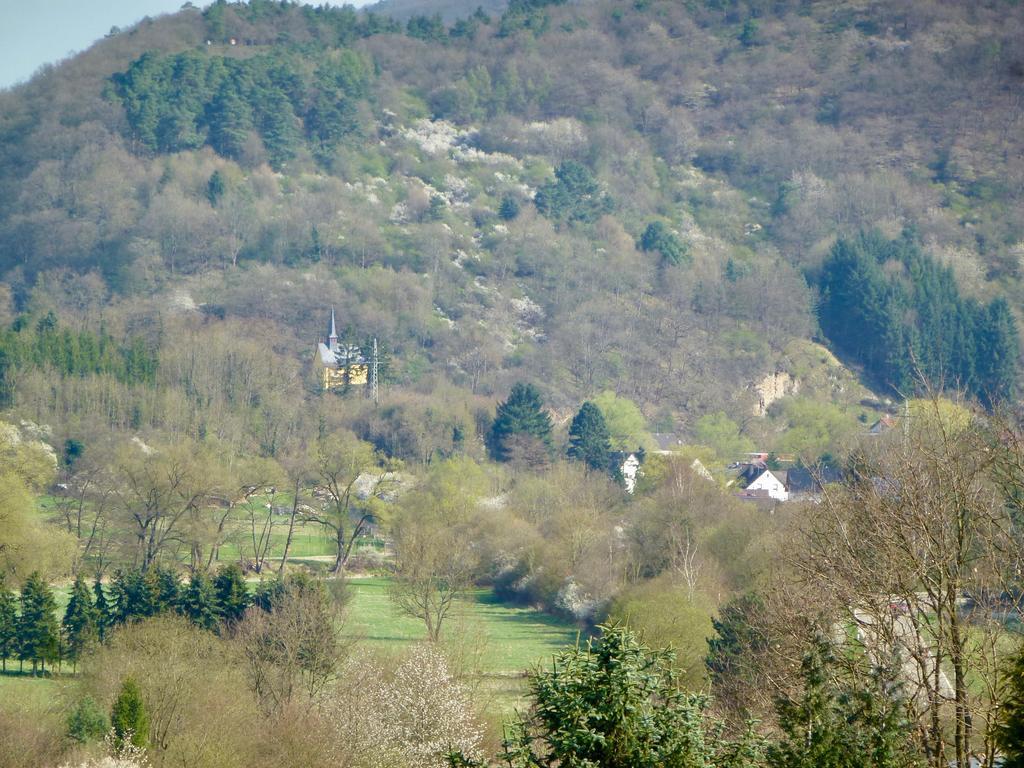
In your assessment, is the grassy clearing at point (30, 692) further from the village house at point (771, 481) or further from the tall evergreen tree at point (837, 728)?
the village house at point (771, 481)

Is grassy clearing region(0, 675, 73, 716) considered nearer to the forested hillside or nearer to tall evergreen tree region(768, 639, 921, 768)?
tall evergreen tree region(768, 639, 921, 768)

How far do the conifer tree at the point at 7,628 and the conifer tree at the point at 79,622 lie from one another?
1.36m

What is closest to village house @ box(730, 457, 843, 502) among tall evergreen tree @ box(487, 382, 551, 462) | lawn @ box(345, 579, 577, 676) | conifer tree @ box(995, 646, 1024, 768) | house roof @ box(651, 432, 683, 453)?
house roof @ box(651, 432, 683, 453)

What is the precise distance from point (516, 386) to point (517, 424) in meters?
4.32

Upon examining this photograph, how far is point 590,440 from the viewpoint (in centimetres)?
7662

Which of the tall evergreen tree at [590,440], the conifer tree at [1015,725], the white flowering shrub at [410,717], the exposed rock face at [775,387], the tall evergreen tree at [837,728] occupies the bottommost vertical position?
the exposed rock face at [775,387]

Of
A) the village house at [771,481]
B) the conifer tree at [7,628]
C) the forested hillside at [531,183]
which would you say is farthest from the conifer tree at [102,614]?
the village house at [771,481]

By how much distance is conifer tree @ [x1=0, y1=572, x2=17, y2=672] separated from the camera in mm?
38594

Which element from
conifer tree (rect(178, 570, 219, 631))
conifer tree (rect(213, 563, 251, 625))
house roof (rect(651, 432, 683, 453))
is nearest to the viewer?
conifer tree (rect(178, 570, 219, 631))

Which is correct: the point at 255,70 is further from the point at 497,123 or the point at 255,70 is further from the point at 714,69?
the point at 714,69

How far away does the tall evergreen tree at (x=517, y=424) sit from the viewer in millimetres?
77188

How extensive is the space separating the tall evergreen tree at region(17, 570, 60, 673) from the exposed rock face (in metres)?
71.5

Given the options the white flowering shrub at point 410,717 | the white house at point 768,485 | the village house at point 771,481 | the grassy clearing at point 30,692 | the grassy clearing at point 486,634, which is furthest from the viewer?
the white house at point 768,485

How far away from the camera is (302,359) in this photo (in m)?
97.8
